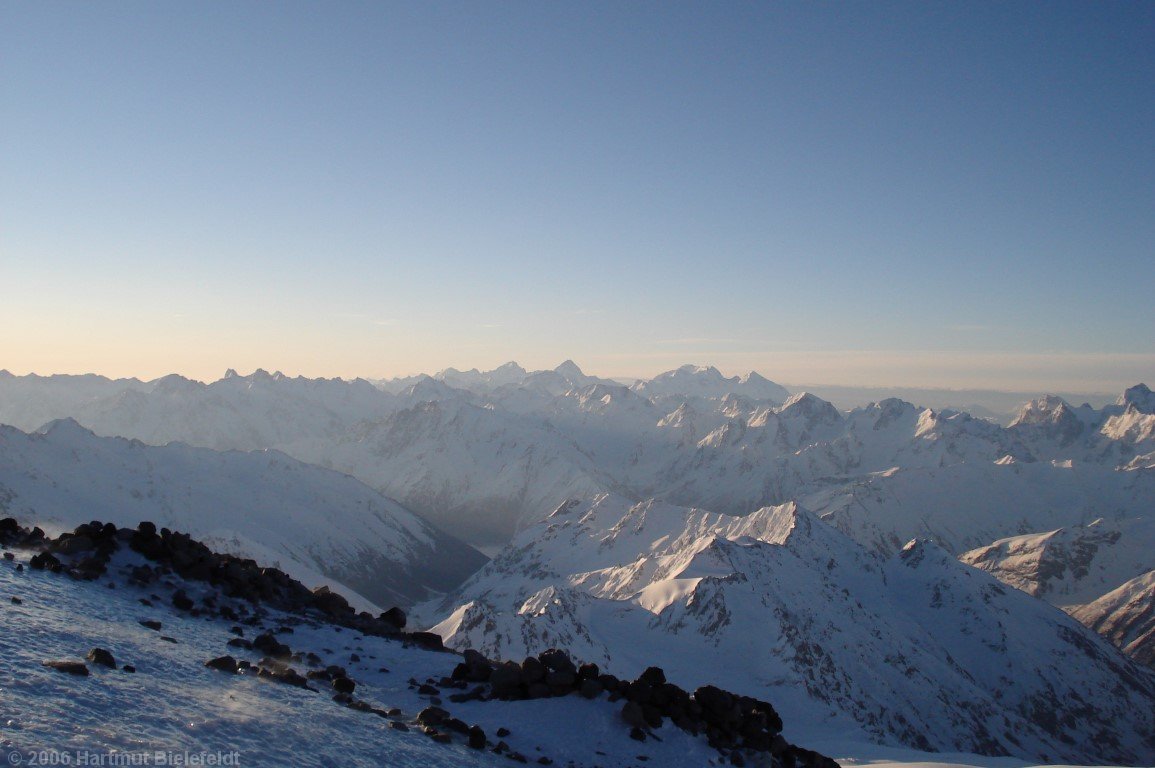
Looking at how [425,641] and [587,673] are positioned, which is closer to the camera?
[587,673]

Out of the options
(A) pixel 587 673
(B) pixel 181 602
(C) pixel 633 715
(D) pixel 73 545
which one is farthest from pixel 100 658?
(C) pixel 633 715

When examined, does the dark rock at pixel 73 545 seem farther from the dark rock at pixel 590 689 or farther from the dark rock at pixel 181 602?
the dark rock at pixel 590 689

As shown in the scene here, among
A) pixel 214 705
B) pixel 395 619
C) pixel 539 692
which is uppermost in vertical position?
pixel 214 705

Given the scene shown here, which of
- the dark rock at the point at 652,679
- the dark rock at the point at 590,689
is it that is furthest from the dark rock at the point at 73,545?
the dark rock at the point at 652,679

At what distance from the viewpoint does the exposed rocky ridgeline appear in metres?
23.3

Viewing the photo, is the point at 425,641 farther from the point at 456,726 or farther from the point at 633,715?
the point at 633,715

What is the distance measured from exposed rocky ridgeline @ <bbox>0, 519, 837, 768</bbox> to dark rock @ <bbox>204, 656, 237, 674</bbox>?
3 centimetres

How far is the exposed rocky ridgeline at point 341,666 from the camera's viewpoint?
2333 centimetres

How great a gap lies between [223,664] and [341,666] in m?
4.84

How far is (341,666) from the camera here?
27281mm

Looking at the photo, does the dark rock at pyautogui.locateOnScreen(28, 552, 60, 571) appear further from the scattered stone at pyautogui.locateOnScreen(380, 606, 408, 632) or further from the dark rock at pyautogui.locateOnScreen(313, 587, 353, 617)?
the scattered stone at pyautogui.locateOnScreen(380, 606, 408, 632)

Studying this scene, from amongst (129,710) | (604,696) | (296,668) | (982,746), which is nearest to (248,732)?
(129,710)

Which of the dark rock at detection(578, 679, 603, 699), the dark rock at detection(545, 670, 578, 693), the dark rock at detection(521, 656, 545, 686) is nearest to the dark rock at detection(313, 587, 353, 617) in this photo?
the dark rock at detection(521, 656, 545, 686)

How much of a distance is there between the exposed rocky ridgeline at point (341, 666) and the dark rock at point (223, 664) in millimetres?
30
